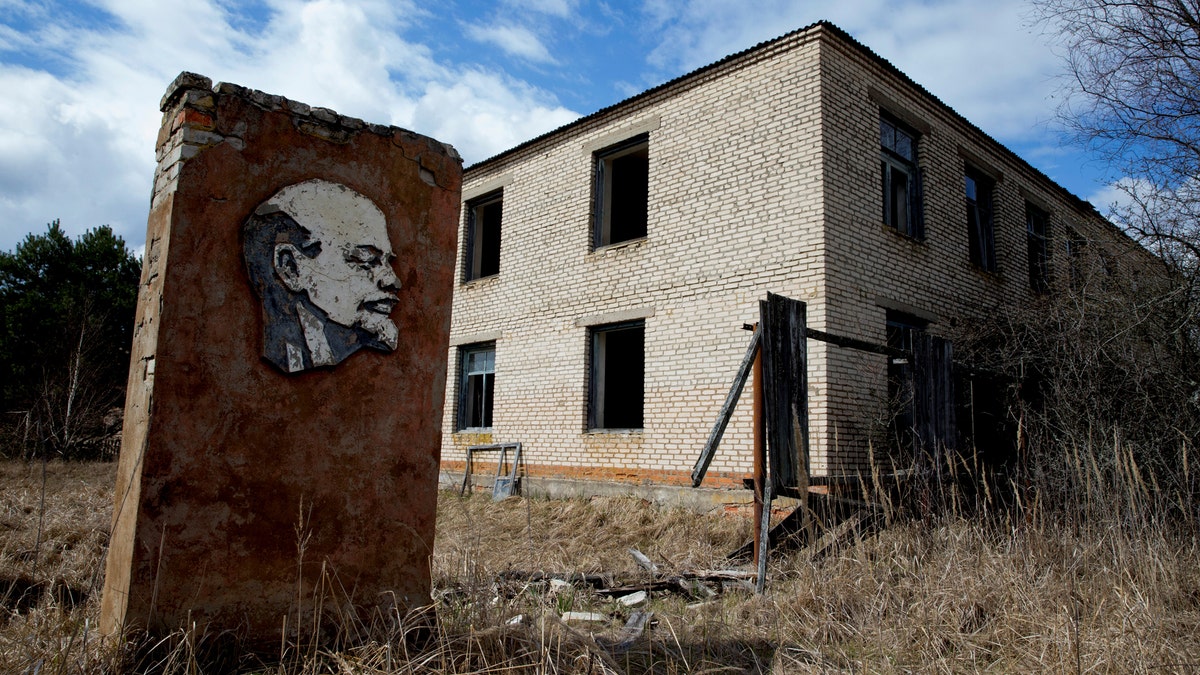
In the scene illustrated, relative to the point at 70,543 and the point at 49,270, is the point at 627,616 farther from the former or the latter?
the point at 49,270

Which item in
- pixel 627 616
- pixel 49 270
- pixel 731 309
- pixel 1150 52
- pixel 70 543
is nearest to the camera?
pixel 627 616

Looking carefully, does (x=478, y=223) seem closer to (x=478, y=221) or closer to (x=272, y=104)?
(x=478, y=221)

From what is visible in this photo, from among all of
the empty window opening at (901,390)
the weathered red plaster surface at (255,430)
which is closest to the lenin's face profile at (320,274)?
the weathered red plaster surface at (255,430)

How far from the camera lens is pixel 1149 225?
712cm

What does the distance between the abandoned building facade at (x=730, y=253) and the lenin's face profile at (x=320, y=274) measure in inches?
219

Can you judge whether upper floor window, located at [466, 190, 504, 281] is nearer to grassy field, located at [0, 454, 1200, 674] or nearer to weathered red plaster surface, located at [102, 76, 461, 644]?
grassy field, located at [0, 454, 1200, 674]

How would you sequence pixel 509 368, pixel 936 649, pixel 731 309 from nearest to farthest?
pixel 936 649
pixel 731 309
pixel 509 368

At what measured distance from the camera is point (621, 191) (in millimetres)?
14664

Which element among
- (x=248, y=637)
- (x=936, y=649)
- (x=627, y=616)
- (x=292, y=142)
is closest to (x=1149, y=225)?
(x=936, y=649)

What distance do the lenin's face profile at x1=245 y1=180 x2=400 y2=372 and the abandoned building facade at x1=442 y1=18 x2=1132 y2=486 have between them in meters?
5.56

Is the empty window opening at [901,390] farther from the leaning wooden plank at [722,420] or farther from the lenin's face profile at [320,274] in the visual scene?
the lenin's face profile at [320,274]

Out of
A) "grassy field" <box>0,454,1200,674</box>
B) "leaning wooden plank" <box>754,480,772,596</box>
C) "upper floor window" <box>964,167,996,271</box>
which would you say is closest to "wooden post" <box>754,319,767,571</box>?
"leaning wooden plank" <box>754,480,772,596</box>

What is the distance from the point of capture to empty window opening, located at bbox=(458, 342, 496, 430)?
1241 centimetres

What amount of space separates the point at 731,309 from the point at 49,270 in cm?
2094
